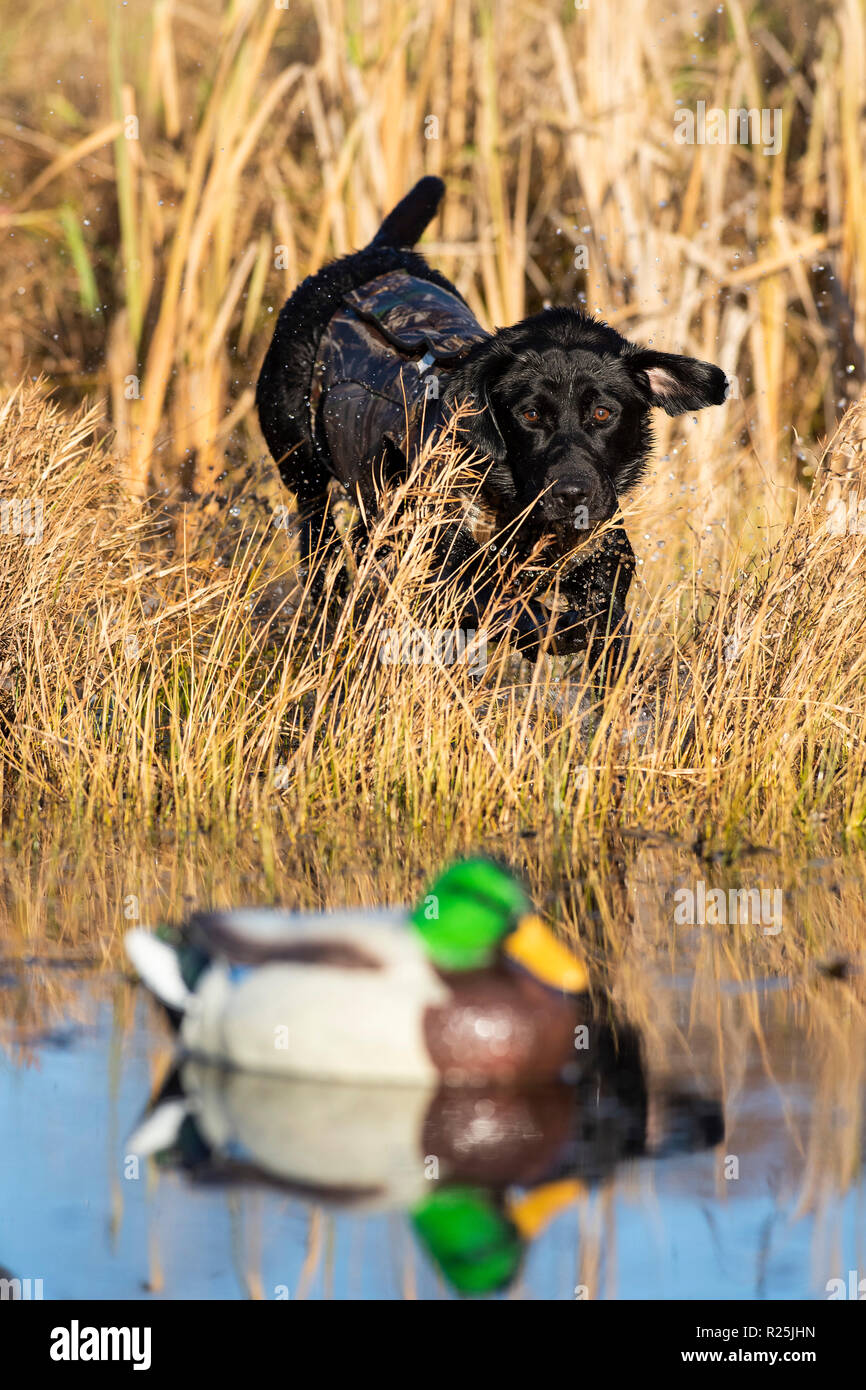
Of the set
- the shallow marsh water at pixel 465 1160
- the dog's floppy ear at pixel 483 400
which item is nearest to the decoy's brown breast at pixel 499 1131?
the shallow marsh water at pixel 465 1160

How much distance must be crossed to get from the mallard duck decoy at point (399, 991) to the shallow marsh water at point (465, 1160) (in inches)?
2.2

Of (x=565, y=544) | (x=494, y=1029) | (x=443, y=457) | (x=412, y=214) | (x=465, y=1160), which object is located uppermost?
(x=412, y=214)

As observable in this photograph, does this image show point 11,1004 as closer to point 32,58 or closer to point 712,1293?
point 712,1293

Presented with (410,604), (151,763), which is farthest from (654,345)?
(151,763)

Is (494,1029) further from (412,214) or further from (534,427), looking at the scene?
(412,214)

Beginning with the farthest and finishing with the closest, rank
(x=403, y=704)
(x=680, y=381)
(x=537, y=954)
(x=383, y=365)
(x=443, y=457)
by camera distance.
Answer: (x=383, y=365)
(x=680, y=381)
(x=443, y=457)
(x=403, y=704)
(x=537, y=954)

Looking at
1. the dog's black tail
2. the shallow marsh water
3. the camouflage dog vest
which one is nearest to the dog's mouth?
the camouflage dog vest

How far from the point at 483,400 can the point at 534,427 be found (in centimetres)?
16

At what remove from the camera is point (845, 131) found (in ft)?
23.5

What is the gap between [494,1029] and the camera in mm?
2553

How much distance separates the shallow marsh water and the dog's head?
6.24 ft

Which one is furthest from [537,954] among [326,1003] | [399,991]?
[326,1003]

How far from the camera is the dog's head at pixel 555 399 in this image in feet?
15.6

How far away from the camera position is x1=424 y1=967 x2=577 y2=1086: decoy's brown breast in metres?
2.53
